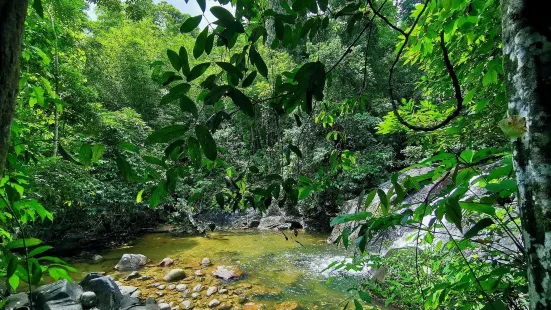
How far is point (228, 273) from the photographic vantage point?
6.53 meters

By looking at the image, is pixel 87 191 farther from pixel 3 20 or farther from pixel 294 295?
pixel 3 20

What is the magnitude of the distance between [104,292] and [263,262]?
370 centimetres

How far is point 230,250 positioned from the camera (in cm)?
880

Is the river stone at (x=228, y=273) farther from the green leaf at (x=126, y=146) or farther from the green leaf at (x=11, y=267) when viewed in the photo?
the green leaf at (x=126, y=146)

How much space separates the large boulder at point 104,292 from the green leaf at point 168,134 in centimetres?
551

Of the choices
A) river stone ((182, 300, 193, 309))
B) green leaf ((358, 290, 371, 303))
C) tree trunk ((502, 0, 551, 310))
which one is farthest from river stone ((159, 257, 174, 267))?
tree trunk ((502, 0, 551, 310))

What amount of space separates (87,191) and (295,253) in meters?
5.94

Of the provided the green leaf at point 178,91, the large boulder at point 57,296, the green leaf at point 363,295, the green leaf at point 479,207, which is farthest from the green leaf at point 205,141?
the large boulder at point 57,296

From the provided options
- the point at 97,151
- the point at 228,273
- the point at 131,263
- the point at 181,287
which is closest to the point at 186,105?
the point at 97,151

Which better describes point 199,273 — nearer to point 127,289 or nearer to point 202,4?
point 127,289

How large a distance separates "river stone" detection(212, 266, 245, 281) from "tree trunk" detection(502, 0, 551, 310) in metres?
6.52

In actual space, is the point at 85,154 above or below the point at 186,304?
above

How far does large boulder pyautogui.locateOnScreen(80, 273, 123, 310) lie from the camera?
4.89m

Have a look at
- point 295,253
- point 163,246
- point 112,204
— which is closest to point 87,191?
point 112,204
